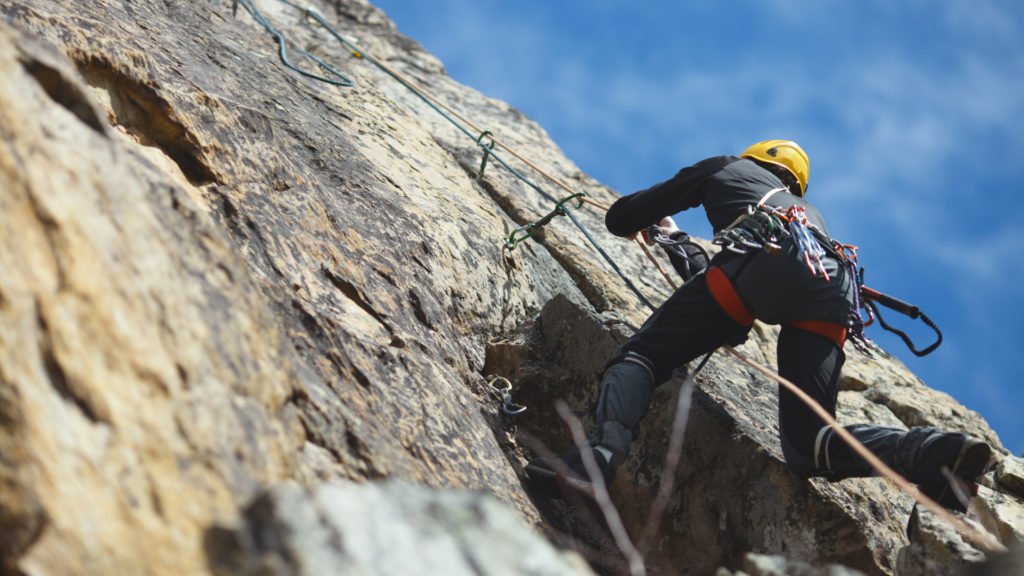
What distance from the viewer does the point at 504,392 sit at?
5047 mm

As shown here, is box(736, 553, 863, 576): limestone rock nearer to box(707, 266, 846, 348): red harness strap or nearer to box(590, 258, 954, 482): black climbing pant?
box(590, 258, 954, 482): black climbing pant

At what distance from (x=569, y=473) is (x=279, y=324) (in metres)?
1.31

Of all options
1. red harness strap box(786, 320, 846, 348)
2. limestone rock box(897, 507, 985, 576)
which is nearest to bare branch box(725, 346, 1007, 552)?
limestone rock box(897, 507, 985, 576)

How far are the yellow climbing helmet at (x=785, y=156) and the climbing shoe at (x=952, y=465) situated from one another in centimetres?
189

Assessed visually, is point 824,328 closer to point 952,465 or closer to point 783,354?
point 783,354

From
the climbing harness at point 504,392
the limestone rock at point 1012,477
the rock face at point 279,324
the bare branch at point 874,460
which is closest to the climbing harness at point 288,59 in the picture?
the rock face at point 279,324

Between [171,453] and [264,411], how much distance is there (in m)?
0.44

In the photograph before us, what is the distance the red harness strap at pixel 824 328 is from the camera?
180 inches

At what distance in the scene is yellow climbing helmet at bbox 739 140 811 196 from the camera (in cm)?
544

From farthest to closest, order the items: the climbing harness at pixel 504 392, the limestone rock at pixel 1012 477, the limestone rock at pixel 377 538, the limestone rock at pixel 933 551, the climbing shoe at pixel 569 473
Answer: the limestone rock at pixel 1012 477 < the climbing harness at pixel 504 392 < the climbing shoe at pixel 569 473 < the limestone rock at pixel 933 551 < the limestone rock at pixel 377 538

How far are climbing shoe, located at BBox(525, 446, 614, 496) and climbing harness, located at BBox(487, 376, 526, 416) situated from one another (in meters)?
0.58

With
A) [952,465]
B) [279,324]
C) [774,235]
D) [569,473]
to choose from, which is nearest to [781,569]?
[569,473]

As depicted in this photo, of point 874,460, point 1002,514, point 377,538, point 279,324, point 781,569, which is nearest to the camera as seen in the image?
point 377,538

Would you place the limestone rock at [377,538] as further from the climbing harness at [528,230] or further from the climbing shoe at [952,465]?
the climbing harness at [528,230]
